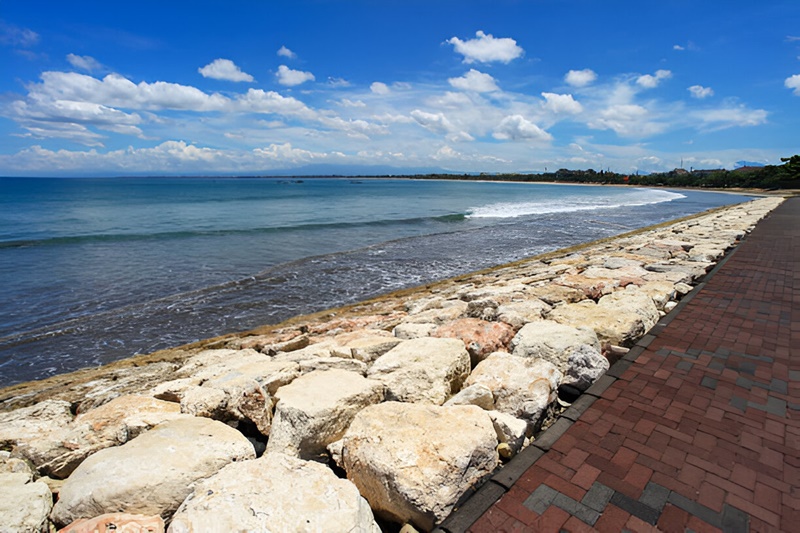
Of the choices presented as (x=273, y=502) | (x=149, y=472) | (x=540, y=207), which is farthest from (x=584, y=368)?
(x=540, y=207)

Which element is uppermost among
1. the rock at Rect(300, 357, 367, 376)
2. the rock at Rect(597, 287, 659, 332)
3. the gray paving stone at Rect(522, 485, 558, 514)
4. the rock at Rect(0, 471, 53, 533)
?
the rock at Rect(597, 287, 659, 332)

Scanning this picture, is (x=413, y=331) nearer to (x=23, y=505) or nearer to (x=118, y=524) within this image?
(x=118, y=524)

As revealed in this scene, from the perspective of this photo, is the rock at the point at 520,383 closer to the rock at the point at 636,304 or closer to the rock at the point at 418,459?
the rock at the point at 418,459

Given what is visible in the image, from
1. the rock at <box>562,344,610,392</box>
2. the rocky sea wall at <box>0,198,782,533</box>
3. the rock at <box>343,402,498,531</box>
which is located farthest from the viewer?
the rock at <box>562,344,610,392</box>

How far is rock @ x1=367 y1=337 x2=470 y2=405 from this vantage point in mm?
3254

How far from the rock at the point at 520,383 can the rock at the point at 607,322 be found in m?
1.27

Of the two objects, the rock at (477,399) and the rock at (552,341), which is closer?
the rock at (477,399)

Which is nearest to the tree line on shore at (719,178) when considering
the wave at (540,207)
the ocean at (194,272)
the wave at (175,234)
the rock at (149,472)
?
the wave at (540,207)

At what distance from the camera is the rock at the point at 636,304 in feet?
15.5

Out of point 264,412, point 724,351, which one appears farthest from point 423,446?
point 724,351

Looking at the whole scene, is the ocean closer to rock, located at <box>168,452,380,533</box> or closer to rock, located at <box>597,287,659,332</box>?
rock, located at <box>597,287,659,332</box>

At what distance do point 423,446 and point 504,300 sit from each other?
3.96 meters

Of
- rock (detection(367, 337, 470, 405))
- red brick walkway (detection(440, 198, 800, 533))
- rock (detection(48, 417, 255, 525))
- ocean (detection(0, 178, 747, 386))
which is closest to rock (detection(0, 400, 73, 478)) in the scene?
rock (detection(48, 417, 255, 525))

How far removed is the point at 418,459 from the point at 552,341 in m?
2.18
